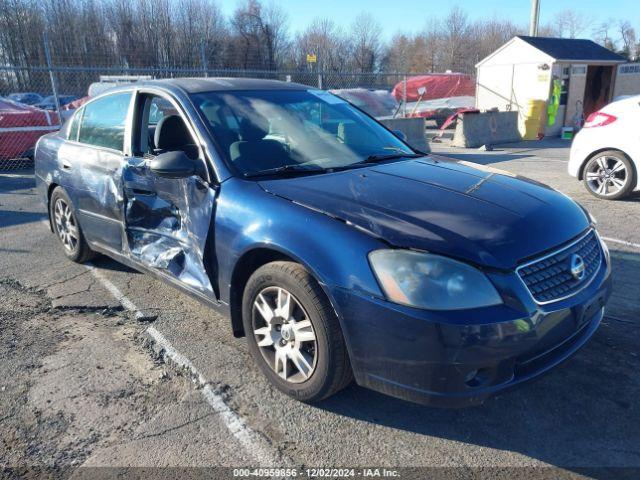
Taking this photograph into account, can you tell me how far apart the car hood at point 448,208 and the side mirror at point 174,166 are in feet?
1.71

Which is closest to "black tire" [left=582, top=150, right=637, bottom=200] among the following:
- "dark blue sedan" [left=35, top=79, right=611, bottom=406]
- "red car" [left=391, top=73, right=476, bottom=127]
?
"dark blue sedan" [left=35, top=79, right=611, bottom=406]

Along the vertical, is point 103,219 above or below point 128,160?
below

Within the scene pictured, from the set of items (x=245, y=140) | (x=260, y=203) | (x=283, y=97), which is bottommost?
(x=260, y=203)

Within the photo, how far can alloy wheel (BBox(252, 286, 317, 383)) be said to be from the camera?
9.04 ft

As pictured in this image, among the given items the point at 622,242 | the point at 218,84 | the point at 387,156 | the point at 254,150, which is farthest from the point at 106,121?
the point at 622,242

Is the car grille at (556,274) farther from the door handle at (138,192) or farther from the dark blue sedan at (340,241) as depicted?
the door handle at (138,192)

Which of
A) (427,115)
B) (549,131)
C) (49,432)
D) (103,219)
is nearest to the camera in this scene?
(49,432)

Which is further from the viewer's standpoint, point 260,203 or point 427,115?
point 427,115

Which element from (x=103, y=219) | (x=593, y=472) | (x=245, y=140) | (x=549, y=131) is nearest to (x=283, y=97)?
(x=245, y=140)

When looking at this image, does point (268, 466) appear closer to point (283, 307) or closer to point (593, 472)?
point (283, 307)

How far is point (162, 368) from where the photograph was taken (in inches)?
131

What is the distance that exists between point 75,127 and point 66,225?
0.98 m

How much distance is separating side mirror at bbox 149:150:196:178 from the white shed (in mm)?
15237

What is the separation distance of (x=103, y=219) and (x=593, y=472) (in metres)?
3.85
